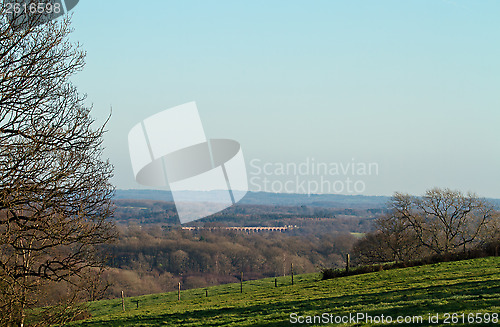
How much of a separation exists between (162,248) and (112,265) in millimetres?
112436

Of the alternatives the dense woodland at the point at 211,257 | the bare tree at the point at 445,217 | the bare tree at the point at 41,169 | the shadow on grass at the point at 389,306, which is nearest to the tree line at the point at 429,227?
the bare tree at the point at 445,217

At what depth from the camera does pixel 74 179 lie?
11.1 meters

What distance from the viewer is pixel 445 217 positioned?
59.5 m

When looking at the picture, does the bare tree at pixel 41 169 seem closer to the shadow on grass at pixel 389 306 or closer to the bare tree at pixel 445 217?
the shadow on grass at pixel 389 306

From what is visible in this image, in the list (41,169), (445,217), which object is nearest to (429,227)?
(445,217)

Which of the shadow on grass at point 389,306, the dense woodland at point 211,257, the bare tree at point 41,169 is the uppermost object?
the bare tree at point 41,169

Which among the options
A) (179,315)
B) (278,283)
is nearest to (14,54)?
(179,315)

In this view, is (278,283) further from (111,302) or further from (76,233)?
(76,233)

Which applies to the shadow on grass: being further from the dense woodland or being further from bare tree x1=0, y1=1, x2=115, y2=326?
the dense woodland

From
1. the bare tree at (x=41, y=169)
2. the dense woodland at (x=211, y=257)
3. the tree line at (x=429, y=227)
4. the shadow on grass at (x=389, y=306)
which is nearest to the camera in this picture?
the bare tree at (x=41, y=169)

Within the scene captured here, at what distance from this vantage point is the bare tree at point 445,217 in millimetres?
57531

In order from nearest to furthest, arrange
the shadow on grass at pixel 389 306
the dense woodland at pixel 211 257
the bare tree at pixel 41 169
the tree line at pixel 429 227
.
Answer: the bare tree at pixel 41 169, the shadow on grass at pixel 389 306, the tree line at pixel 429 227, the dense woodland at pixel 211 257

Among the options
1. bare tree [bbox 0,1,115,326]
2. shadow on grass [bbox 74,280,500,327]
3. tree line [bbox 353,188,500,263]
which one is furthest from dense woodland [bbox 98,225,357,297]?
bare tree [bbox 0,1,115,326]

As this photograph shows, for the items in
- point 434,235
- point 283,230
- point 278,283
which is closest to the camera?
point 278,283
